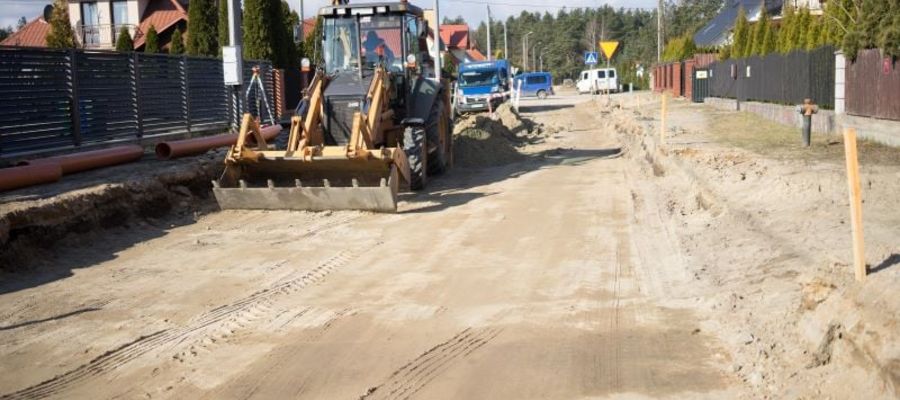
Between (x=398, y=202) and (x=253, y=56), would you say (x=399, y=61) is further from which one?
(x=253, y=56)

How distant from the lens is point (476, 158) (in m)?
19.2

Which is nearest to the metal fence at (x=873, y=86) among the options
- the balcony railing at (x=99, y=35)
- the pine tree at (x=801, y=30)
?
the pine tree at (x=801, y=30)

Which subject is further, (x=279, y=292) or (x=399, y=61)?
(x=399, y=61)

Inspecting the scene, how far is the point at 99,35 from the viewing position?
49188 millimetres

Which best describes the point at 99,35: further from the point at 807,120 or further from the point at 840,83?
the point at 807,120

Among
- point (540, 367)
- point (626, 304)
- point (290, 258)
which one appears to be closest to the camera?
point (540, 367)

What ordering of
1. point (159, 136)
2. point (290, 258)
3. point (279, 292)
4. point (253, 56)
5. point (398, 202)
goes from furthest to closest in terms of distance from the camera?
1. point (253, 56)
2. point (159, 136)
3. point (398, 202)
4. point (290, 258)
5. point (279, 292)

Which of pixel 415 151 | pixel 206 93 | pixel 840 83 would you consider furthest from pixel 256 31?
pixel 840 83

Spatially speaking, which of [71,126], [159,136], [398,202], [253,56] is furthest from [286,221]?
[253,56]

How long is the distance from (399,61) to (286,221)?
4312mm

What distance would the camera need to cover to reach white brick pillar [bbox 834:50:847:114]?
18.4 metres

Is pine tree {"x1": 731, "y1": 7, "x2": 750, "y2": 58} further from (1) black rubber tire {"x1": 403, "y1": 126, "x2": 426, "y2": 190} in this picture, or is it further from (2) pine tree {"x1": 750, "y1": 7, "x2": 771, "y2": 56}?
(1) black rubber tire {"x1": 403, "y1": 126, "x2": 426, "y2": 190}

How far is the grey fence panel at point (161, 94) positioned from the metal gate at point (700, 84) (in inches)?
1030

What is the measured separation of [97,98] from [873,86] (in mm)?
14550
